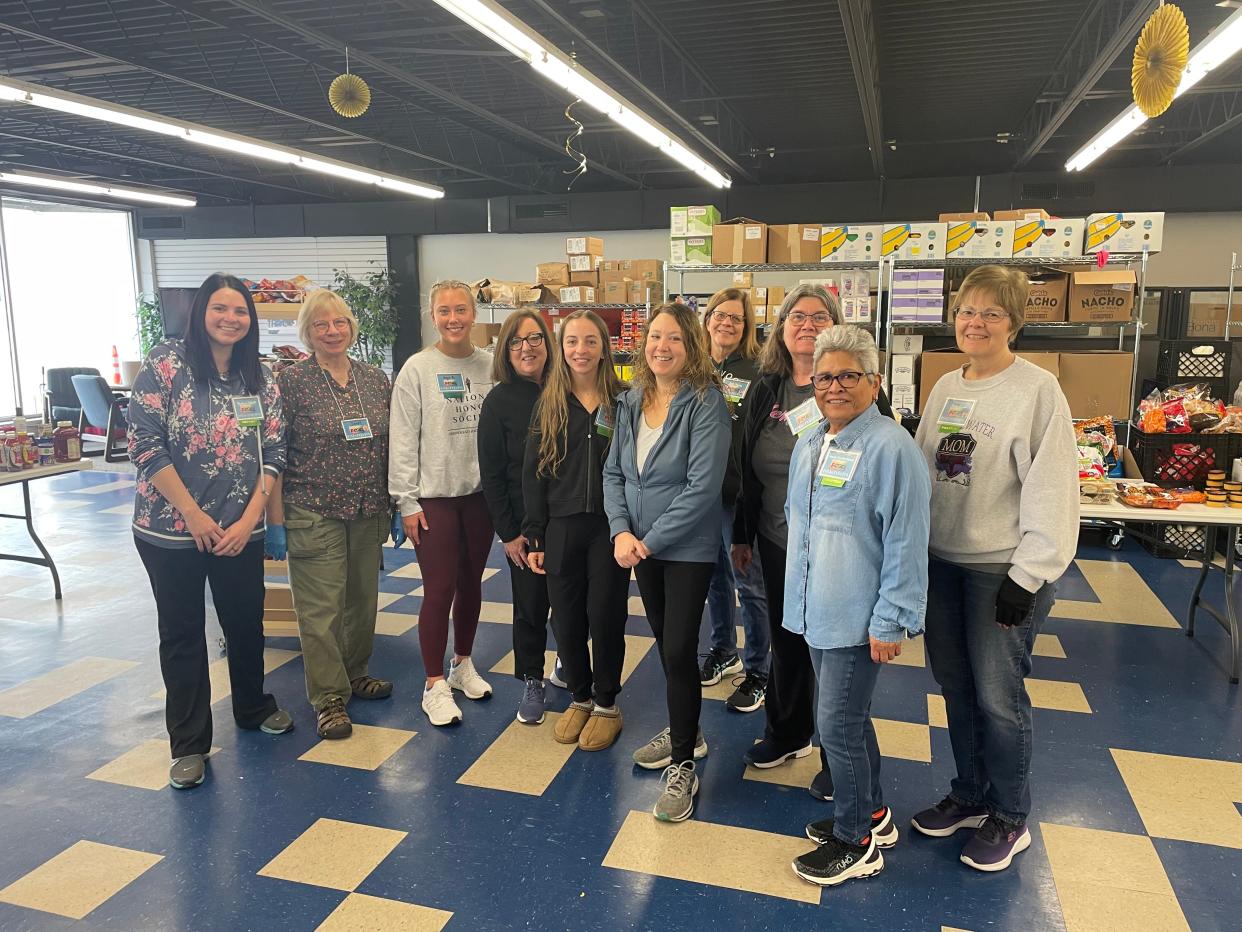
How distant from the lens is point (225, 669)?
3602 millimetres

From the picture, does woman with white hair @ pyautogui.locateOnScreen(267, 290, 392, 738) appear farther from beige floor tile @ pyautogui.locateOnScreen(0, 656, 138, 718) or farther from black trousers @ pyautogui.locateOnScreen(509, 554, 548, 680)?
beige floor tile @ pyautogui.locateOnScreen(0, 656, 138, 718)

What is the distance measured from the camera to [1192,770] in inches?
108

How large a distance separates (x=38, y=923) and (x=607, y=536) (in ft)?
6.03

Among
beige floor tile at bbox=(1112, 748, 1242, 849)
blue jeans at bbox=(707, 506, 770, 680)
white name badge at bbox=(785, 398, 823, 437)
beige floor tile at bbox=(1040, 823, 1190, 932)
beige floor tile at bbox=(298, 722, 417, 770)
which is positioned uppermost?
white name badge at bbox=(785, 398, 823, 437)

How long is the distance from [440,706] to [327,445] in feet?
3.54

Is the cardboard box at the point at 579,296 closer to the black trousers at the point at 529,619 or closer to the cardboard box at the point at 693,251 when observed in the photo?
the cardboard box at the point at 693,251

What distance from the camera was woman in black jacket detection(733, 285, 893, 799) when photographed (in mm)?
2504

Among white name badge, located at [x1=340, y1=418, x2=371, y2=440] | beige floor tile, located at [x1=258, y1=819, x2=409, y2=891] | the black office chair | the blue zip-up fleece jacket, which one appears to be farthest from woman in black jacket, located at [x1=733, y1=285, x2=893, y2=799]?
the black office chair

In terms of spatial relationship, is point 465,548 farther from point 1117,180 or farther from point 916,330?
point 1117,180

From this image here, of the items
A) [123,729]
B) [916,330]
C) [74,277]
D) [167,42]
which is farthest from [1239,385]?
[74,277]

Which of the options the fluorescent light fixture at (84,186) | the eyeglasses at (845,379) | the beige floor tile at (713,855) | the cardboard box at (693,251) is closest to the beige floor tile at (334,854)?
the beige floor tile at (713,855)

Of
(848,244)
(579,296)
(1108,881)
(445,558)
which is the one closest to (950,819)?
(1108,881)

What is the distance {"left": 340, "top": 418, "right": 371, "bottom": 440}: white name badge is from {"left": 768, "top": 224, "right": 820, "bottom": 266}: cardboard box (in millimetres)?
3342

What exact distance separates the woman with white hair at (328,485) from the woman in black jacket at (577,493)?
0.68 metres
